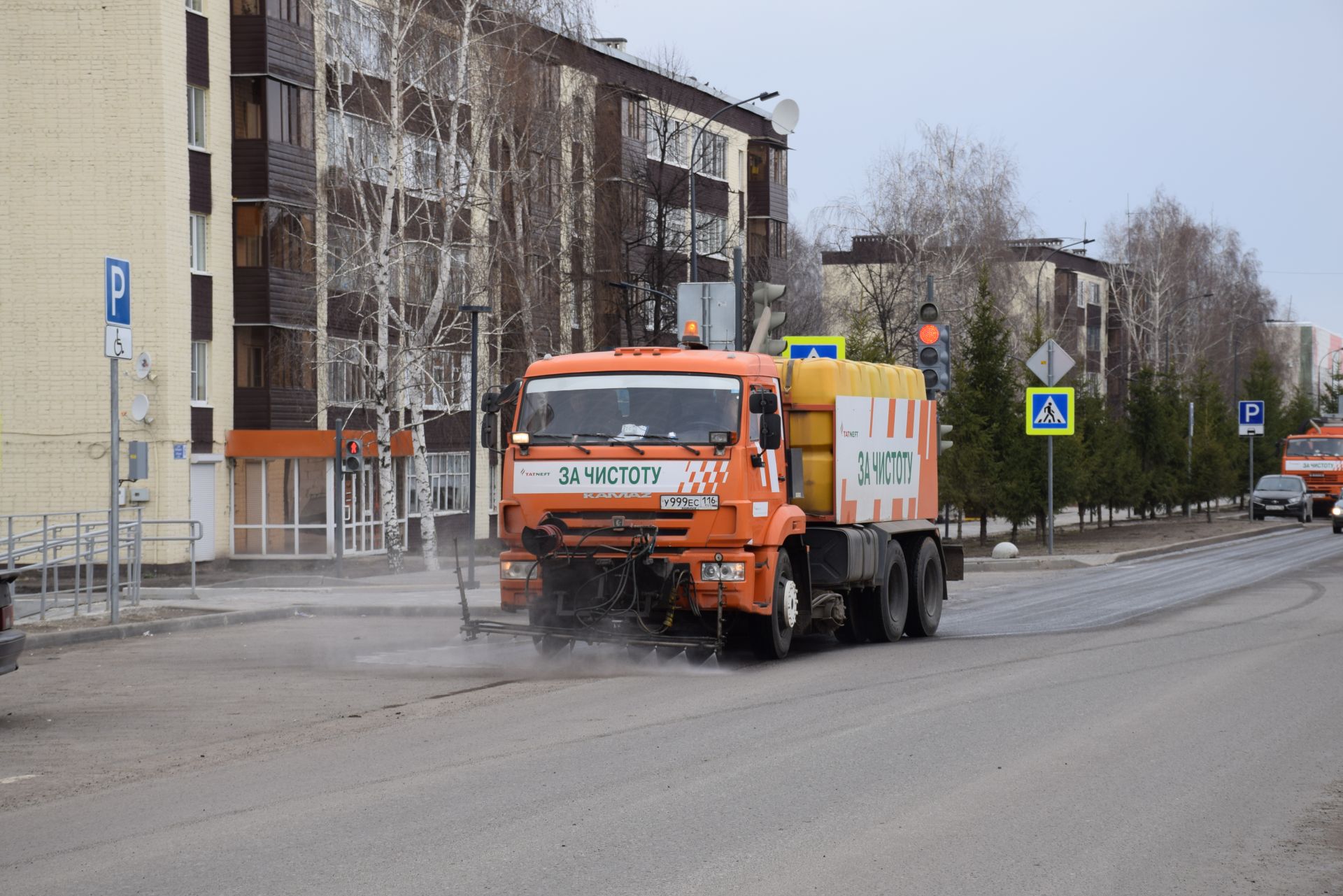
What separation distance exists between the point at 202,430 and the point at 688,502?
28.6m

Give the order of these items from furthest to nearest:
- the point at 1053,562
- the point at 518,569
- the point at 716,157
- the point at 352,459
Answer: the point at 716,157 < the point at 1053,562 < the point at 352,459 < the point at 518,569

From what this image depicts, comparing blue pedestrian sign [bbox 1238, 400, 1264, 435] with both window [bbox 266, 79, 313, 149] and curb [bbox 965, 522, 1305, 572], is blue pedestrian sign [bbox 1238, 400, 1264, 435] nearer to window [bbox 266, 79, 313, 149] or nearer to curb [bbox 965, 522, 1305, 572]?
curb [bbox 965, 522, 1305, 572]

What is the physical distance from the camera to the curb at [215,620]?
58.7 feet

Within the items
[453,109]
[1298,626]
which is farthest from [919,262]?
[1298,626]

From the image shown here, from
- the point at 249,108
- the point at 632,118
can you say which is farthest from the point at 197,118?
the point at 632,118

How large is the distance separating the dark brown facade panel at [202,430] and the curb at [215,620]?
724 inches

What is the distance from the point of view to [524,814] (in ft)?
26.1

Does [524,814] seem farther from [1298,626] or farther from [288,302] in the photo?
[288,302]

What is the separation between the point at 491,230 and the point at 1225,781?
31831 mm

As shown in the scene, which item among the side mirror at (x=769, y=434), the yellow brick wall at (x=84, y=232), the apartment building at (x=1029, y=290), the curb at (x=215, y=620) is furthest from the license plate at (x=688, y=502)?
the apartment building at (x=1029, y=290)

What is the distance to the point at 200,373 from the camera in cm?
4047

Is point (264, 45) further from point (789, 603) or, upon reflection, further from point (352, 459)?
point (789, 603)

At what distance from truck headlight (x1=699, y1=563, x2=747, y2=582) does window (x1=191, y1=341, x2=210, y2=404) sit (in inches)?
1131

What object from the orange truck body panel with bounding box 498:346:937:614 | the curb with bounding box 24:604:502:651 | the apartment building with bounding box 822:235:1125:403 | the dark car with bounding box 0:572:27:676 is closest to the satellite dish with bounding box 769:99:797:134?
the apartment building with bounding box 822:235:1125:403
